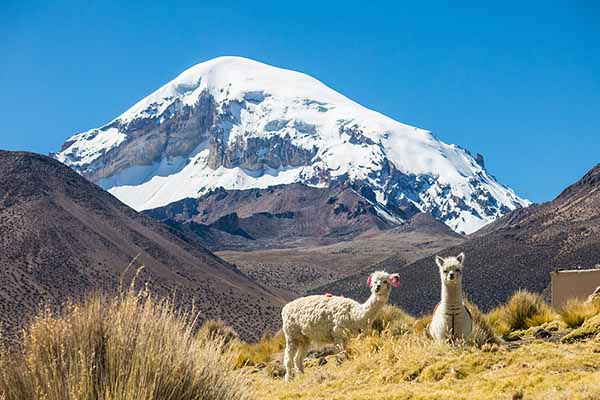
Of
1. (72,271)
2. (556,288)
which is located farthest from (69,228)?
(556,288)

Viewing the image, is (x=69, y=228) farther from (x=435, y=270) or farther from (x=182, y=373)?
(x=182, y=373)

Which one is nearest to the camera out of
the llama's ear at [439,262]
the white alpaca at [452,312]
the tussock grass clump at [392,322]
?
the white alpaca at [452,312]

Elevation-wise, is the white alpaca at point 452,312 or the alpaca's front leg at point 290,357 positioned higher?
the white alpaca at point 452,312

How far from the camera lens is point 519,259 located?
76.9 metres

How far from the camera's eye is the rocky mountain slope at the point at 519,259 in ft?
223

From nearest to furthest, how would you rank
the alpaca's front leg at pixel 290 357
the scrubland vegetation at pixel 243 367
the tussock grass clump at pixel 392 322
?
the scrubland vegetation at pixel 243 367
the alpaca's front leg at pixel 290 357
the tussock grass clump at pixel 392 322

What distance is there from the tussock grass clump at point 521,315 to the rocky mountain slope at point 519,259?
43.6 meters

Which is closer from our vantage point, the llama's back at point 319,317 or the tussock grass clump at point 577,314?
the llama's back at point 319,317

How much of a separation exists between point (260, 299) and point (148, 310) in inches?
3635

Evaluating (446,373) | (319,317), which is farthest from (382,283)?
(446,373)

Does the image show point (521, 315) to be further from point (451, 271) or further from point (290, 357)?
point (290, 357)

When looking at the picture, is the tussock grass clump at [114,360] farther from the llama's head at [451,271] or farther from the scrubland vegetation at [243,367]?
the llama's head at [451,271]

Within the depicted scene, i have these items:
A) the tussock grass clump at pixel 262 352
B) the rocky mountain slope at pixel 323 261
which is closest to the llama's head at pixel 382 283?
the tussock grass clump at pixel 262 352

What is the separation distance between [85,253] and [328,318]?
76513 millimetres
